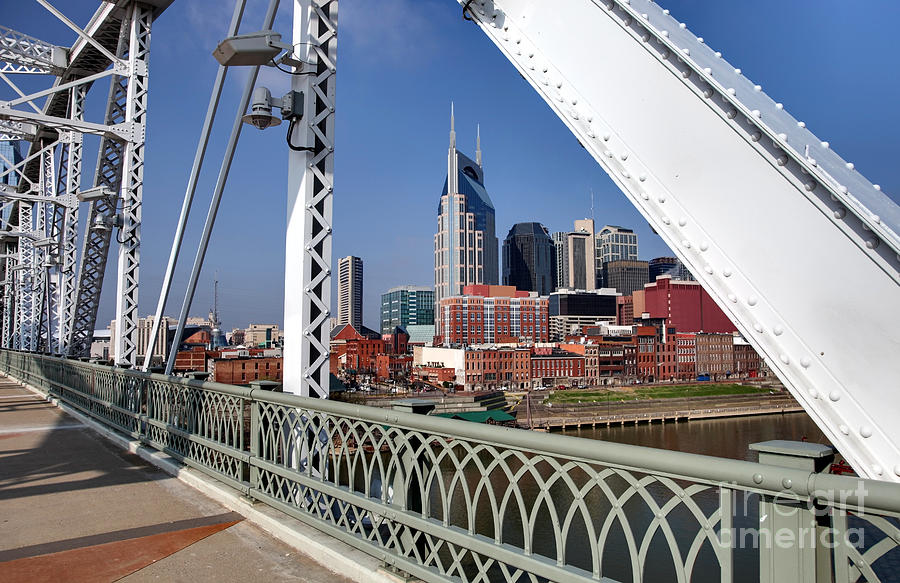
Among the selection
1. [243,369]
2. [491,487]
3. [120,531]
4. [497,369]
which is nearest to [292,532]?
[120,531]

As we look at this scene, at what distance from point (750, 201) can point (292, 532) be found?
3.71 meters

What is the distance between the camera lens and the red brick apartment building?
14212cm

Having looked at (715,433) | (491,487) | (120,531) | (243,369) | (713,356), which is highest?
(491,487)

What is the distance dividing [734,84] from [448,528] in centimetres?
257

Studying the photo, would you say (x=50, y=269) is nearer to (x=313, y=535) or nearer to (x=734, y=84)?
(x=313, y=535)

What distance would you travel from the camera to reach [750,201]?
2.22 metres

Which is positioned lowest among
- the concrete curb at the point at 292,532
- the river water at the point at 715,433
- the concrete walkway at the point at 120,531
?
the river water at the point at 715,433

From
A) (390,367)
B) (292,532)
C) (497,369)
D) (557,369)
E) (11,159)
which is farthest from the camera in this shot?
(390,367)

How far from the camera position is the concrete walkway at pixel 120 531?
3879 mm

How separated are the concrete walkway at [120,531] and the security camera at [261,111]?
3.68 meters

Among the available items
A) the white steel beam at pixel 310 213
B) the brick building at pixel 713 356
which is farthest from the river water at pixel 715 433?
the white steel beam at pixel 310 213

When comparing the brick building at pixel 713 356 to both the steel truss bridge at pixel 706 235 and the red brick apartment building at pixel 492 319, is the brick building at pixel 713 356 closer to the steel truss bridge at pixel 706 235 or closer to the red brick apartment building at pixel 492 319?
the red brick apartment building at pixel 492 319

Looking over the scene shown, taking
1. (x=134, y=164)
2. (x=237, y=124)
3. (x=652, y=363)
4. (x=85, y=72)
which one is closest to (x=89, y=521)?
(x=237, y=124)

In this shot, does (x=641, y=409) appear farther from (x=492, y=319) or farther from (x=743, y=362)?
(x=492, y=319)
